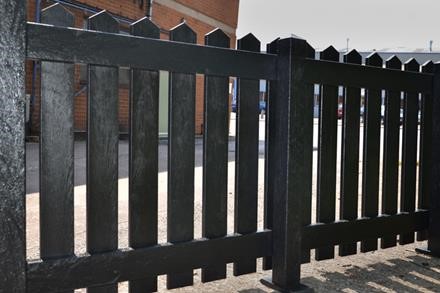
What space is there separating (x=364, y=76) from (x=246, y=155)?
39.8 inches

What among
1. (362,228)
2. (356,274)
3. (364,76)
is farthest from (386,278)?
(364,76)

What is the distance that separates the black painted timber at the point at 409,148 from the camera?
12.0ft

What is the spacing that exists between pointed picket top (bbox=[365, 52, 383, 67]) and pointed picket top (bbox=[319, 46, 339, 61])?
34 centimetres

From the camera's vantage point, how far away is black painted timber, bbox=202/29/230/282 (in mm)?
2707

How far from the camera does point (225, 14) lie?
1633cm

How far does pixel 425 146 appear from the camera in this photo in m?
3.74

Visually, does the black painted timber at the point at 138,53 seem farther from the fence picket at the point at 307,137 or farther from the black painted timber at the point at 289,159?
the fence picket at the point at 307,137

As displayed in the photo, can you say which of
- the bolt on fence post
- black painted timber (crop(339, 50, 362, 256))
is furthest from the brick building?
the bolt on fence post

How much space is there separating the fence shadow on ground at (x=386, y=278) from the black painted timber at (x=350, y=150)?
21cm

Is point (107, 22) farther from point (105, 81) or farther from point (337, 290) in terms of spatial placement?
point (337, 290)

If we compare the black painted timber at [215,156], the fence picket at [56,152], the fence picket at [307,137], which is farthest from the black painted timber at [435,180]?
the fence picket at [56,152]

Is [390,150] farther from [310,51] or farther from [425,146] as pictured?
[310,51]

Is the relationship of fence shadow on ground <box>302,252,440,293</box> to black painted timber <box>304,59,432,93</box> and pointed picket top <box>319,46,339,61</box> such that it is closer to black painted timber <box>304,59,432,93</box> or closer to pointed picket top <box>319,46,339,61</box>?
black painted timber <box>304,59,432,93</box>

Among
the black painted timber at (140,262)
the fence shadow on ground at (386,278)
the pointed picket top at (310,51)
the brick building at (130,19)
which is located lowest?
the fence shadow on ground at (386,278)
